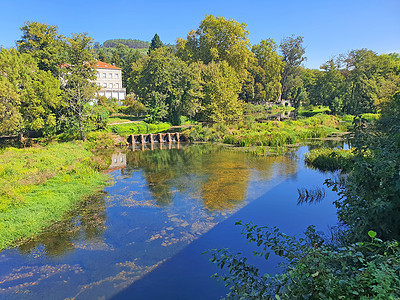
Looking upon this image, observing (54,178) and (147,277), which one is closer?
(147,277)

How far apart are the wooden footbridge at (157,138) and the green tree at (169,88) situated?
464cm

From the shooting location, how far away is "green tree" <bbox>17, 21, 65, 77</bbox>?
29102 millimetres

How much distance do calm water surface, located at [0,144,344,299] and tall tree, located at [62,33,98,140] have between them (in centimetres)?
1224

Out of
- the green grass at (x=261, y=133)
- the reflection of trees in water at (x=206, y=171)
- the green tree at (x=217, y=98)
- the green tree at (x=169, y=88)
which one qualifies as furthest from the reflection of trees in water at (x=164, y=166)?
the green tree at (x=169, y=88)

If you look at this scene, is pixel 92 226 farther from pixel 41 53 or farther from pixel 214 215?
pixel 41 53

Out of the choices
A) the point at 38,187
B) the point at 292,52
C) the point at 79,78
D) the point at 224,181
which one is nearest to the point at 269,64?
the point at 292,52

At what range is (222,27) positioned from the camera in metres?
48.0

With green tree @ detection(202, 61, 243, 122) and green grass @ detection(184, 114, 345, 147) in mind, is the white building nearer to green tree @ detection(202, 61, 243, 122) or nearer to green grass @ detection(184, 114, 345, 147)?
green tree @ detection(202, 61, 243, 122)

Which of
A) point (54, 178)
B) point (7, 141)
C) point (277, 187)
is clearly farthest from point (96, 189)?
point (7, 141)

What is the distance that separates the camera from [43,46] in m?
30.1

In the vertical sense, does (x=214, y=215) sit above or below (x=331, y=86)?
below

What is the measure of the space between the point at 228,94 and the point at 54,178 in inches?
1159

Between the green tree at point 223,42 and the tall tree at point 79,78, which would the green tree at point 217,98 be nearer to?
the green tree at point 223,42

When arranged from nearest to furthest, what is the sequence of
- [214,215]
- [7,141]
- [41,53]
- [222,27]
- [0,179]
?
1. [214,215]
2. [0,179]
3. [7,141]
4. [41,53]
5. [222,27]
